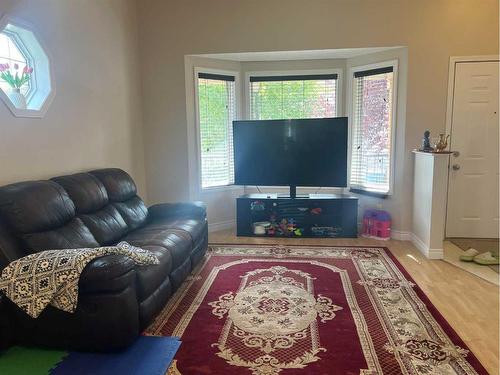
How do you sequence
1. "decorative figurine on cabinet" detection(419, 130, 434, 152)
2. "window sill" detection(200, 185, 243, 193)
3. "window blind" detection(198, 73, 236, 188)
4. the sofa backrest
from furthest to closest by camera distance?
"window sill" detection(200, 185, 243, 193) → "window blind" detection(198, 73, 236, 188) → "decorative figurine on cabinet" detection(419, 130, 434, 152) → the sofa backrest

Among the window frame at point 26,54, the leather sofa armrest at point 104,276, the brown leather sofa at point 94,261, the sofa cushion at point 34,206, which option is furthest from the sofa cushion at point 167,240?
the window frame at point 26,54

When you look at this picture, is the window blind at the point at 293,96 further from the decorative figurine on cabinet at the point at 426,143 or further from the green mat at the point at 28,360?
the green mat at the point at 28,360

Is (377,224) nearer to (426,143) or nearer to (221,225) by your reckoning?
(426,143)

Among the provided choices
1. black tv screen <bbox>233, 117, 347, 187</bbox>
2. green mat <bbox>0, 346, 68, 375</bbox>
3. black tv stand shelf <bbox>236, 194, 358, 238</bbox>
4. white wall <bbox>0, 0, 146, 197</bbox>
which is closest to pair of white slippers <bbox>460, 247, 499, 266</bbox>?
black tv stand shelf <bbox>236, 194, 358, 238</bbox>

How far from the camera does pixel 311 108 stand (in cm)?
526

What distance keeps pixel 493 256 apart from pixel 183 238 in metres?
3.27

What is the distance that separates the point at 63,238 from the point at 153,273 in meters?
0.69

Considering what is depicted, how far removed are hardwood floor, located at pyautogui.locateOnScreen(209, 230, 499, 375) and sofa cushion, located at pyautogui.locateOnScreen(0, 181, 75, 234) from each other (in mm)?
2796

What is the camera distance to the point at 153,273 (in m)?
2.50

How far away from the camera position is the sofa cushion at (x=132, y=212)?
3.50m

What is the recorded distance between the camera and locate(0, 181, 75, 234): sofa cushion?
92.5 inches

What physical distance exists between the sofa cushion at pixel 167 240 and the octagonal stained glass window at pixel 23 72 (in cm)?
129

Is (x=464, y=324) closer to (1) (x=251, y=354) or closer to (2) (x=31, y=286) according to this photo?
(1) (x=251, y=354)

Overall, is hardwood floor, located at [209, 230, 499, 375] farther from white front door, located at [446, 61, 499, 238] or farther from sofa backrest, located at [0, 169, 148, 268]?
sofa backrest, located at [0, 169, 148, 268]
